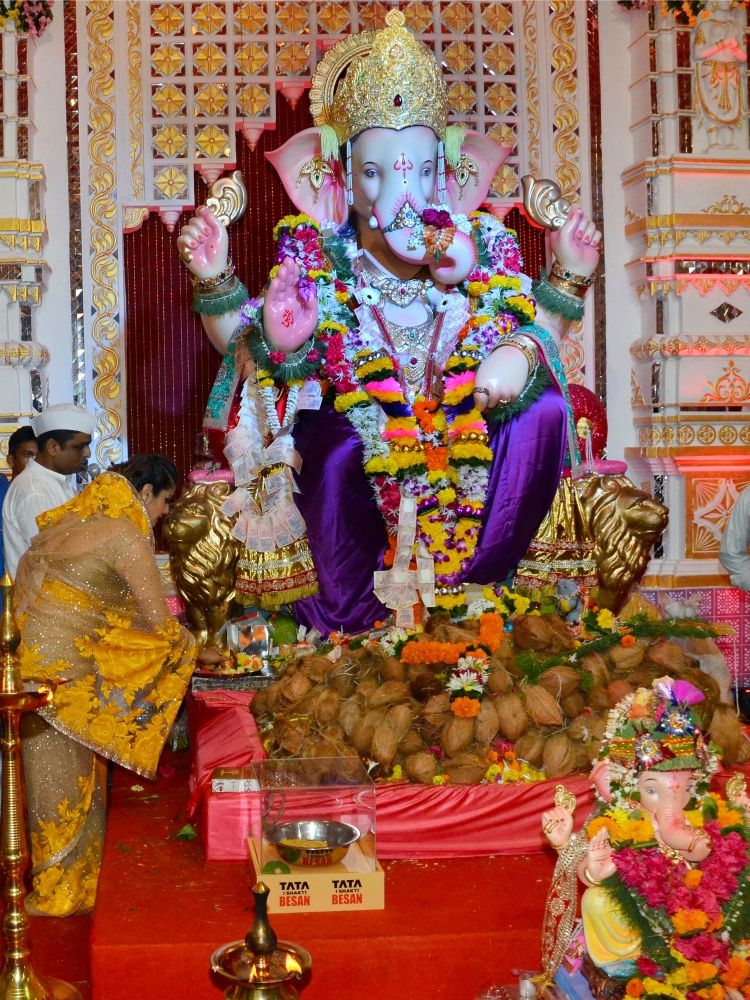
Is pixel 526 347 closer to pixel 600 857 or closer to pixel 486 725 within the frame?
pixel 486 725

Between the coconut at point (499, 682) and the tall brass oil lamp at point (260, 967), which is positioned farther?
the coconut at point (499, 682)

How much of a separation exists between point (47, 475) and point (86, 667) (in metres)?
1.31

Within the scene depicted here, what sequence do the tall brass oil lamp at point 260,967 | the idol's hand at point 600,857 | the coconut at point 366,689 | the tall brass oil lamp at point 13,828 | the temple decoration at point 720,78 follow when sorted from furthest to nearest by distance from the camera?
the temple decoration at point 720,78 → the coconut at point 366,689 → the tall brass oil lamp at point 13,828 → the idol's hand at point 600,857 → the tall brass oil lamp at point 260,967

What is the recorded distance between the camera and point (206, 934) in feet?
9.37

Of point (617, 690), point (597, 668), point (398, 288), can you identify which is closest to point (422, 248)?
point (398, 288)

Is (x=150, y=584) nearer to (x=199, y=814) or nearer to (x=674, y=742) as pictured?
(x=199, y=814)

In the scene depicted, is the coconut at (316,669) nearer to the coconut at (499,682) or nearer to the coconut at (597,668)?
the coconut at (499,682)

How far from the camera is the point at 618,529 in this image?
192 inches

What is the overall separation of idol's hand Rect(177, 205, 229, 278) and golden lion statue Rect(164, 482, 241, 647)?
880 millimetres

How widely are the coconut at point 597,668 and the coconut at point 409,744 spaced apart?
578 mm

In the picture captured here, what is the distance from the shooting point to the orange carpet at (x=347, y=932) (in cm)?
278

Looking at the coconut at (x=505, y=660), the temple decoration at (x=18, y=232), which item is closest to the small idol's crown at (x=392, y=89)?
the temple decoration at (x=18, y=232)

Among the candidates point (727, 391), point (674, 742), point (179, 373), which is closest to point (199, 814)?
point (674, 742)

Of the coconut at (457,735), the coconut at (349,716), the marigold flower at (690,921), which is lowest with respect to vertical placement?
the marigold flower at (690,921)
